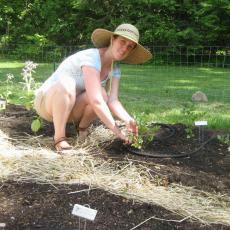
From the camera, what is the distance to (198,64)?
12172 millimetres

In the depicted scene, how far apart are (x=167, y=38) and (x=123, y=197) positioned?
11.7 metres

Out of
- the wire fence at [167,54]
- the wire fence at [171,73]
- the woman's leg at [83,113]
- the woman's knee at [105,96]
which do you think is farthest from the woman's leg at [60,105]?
the wire fence at [167,54]

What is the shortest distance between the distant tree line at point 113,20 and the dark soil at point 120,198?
1034 cm

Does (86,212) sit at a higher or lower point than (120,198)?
higher

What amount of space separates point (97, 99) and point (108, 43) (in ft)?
1.79

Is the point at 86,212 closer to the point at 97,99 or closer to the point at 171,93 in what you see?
the point at 97,99

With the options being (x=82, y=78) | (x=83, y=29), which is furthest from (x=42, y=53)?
(x=82, y=78)

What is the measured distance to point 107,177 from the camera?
9.32ft

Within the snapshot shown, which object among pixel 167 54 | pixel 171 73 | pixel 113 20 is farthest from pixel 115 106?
pixel 113 20

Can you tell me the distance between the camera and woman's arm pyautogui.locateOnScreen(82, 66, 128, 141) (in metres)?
3.17

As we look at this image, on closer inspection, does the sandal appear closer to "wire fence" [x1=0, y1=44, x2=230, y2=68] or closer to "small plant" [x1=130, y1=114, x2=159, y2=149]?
"small plant" [x1=130, y1=114, x2=159, y2=149]

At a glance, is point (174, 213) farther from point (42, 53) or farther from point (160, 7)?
point (160, 7)

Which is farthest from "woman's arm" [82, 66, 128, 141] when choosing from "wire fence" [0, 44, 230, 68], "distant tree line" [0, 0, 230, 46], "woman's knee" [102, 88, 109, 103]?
"distant tree line" [0, 0, 230, 46]

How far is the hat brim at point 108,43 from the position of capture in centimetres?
339
